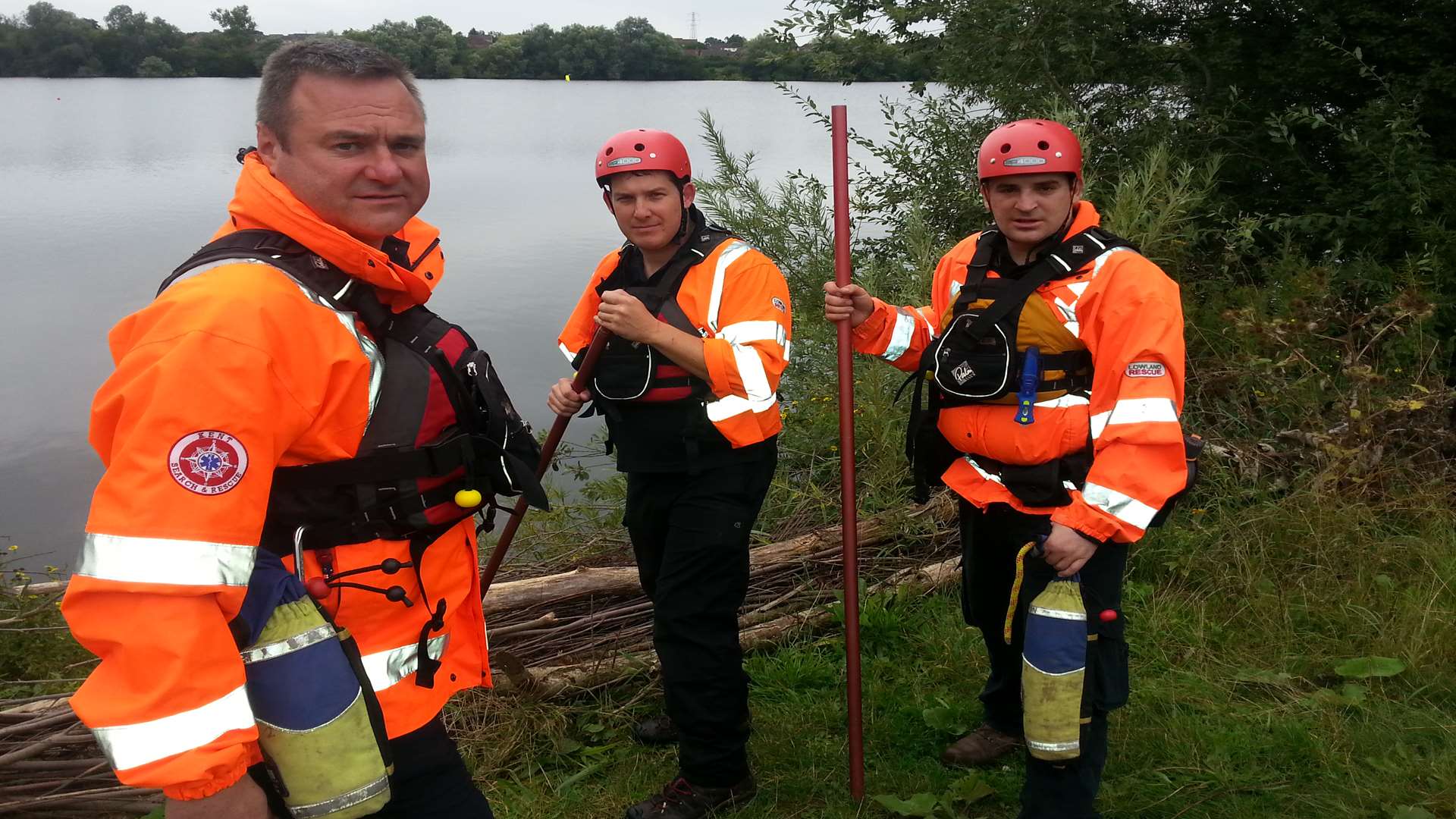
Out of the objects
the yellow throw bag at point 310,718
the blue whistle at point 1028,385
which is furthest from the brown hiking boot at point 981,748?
the yellow throw bag at point 310,718

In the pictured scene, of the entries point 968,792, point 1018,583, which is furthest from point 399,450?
point 968,792

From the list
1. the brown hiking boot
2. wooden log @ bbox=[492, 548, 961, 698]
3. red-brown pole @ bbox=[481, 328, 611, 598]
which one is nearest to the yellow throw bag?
red-brown pole @ bbox=[481, 328, 611, 598]

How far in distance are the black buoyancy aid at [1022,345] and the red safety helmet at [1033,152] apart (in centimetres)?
24

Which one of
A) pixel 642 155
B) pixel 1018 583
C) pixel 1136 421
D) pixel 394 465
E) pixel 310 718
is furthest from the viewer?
pixel 642 155

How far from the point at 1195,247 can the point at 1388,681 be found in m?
4.18

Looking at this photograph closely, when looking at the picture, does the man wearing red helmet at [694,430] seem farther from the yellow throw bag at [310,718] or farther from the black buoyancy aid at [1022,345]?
the yellow throw bag at [310,718]

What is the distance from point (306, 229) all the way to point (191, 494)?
1.96ft

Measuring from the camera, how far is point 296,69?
2.02 meters

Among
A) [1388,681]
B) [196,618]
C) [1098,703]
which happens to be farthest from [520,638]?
[1388,681]

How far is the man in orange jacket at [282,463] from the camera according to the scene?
1545mm

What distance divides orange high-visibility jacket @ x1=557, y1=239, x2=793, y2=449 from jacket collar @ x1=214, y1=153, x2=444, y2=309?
141cm

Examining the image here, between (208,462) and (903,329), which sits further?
(903,329)

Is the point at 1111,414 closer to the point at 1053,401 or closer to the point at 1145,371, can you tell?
the point at 1145,371

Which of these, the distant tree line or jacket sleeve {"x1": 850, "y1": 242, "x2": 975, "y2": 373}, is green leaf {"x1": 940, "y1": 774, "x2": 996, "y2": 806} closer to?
jacket sleeve {"x1": 850, "y1": 242, "x2": 975, "y2": 373}
